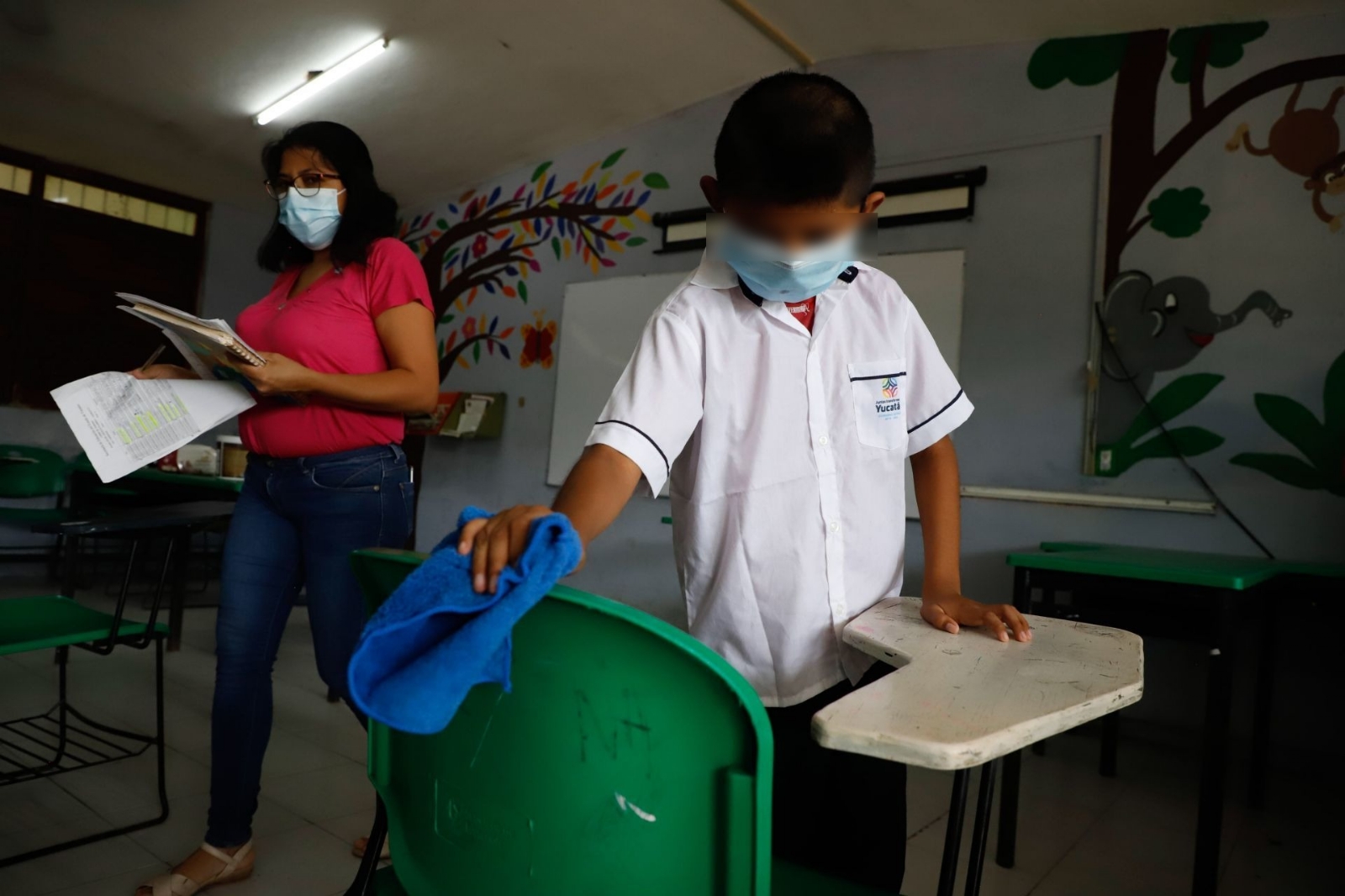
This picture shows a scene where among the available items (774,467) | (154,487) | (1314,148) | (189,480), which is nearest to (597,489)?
(774,467)

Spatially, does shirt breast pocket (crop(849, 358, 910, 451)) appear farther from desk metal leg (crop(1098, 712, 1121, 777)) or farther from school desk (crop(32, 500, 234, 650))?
desk metal leg (crop(1098, 712, 1121, 777))

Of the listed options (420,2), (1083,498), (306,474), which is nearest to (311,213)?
(306,474)

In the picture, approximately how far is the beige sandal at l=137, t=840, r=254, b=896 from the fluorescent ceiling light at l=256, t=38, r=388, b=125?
3.47m

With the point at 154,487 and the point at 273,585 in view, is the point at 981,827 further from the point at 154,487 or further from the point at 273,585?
the point at 154,487

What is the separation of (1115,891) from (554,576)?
183cm

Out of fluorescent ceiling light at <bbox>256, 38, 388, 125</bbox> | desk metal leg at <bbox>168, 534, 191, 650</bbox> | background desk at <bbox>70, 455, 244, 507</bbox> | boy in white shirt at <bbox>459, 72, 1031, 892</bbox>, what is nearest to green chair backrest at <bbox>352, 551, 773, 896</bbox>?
boy in white shirt at <bbox>459, 72, 1031, 892</bbox>

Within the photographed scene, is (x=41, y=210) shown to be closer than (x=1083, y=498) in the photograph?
No

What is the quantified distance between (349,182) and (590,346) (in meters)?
3.02

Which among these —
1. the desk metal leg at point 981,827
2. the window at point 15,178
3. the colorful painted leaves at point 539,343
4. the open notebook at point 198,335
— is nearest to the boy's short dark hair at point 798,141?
the desk metal leg at point 981,827

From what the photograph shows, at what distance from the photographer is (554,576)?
0.51 m

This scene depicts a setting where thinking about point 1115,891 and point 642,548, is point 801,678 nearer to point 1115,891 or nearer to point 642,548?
point 1115,891

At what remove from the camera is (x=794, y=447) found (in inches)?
37.2

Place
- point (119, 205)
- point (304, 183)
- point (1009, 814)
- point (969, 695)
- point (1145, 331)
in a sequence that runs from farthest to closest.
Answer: point (119, 205), point (1145, 331), point (1009, 814), point (304, 183), point (969, 695)

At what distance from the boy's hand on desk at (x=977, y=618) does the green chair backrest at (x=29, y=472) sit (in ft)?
11.3
